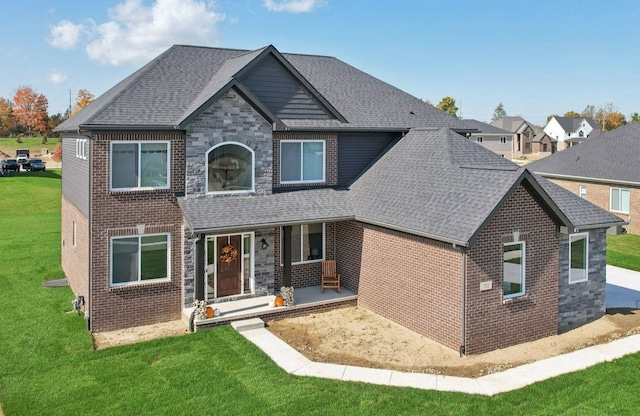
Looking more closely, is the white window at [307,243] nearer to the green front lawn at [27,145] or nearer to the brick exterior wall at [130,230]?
the brick exterior wall at [130,230]

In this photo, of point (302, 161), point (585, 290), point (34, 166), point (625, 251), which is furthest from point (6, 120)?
point (585, 290)

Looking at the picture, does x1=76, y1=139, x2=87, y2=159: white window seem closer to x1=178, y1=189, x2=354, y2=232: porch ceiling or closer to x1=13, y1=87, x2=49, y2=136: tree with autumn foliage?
x1=178, y1=189, x2=354, y2=232: porch ceiling

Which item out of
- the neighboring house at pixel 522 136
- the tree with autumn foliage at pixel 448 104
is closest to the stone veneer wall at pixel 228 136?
the neighboring house at pixel 522 136

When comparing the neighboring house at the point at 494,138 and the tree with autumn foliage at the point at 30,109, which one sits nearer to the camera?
the neighboring house at the point at 494,138

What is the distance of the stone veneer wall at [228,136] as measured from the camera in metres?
15.4

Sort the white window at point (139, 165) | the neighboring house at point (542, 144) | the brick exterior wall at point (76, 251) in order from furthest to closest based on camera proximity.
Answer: the neighboring house at point (542, 144) < the brick exterior wall at point (76, 251) < the white window at point (139, 165)

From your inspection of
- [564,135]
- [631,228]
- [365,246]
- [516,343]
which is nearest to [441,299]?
[516,343]

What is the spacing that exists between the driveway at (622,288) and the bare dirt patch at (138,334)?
13.7 meters

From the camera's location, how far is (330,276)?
1772 cm

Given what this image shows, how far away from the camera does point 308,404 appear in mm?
10117

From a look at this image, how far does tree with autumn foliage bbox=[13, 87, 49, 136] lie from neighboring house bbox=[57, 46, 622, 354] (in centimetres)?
8975

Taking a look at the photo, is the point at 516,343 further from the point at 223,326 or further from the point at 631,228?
the point at 631,228

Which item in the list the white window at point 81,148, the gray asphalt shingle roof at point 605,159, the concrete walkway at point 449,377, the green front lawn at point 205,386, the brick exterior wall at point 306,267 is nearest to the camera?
the green front lawn at point 205,386

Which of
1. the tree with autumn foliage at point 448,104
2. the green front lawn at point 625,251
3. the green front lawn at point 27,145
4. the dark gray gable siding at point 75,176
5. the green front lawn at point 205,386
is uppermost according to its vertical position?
the tree with autumn foliage at point 448,104
